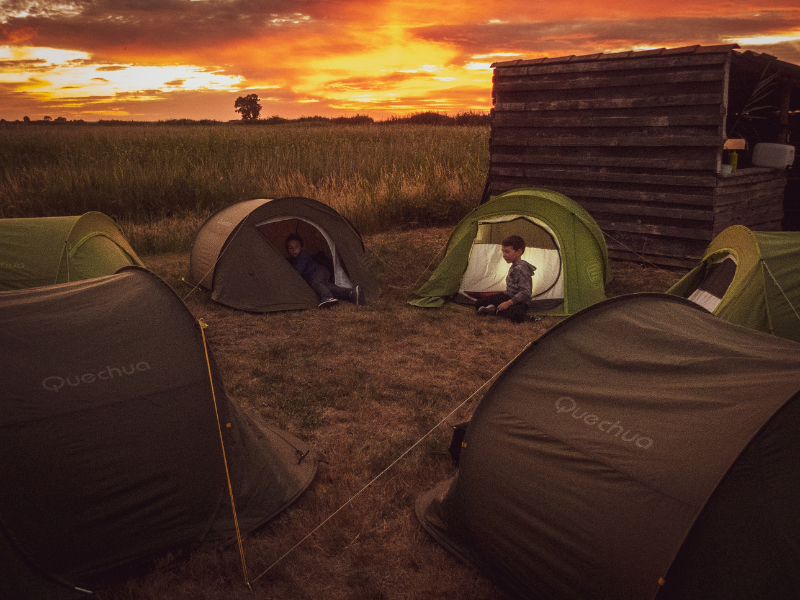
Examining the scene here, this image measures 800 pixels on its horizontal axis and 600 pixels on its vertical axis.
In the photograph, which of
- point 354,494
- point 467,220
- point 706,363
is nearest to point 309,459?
point 354,494

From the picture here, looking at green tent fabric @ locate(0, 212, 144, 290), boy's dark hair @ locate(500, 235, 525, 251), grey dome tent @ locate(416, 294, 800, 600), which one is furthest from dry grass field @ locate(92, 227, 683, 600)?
green tent fabric @ locate(0, 212, 144, 290)

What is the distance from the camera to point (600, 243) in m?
7.89

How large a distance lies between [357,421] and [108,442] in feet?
7.39

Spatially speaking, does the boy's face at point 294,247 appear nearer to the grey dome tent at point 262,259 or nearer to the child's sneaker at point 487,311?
the grey dome tent at point 262,259

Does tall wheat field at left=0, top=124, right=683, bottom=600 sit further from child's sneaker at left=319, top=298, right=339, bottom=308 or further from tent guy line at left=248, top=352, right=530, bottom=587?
child's sneaker at left=319, top=298, right=339, bottom=308

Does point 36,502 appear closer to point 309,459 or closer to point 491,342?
point 309,459

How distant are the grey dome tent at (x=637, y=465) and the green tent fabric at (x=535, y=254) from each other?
4360 millimetres

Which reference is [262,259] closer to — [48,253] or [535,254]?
[48,253]

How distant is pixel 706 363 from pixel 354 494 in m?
2.28

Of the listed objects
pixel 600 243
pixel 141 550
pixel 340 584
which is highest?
pixel 600 243

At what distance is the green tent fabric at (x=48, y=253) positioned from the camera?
21.9 feet

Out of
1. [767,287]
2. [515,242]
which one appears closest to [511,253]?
[515,242]

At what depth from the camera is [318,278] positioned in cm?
831

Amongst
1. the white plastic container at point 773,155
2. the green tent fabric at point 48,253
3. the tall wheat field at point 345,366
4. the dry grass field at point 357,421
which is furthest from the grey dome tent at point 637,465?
the white plastic container at point 773,155
